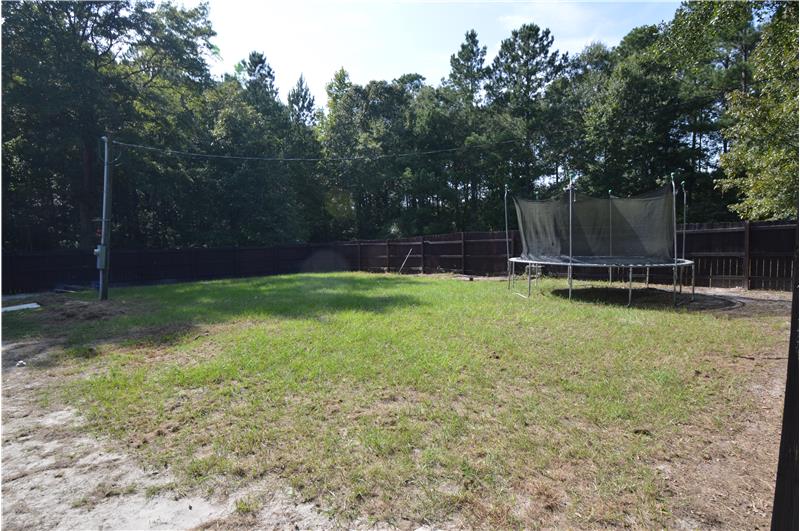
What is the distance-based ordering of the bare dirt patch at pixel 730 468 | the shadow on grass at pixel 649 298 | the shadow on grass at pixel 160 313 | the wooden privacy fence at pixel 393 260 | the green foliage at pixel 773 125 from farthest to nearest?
the wooden privacy fence at pixel 393 260 < the green foliage at pixel 773 125 < the shadow on grass at pixel 649 298 < the shadow on grass at pixel 160 313 < the bare dirt patch at pixel 730 468

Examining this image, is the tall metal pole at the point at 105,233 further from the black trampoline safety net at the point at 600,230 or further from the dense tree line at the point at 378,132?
the black trampoline safety net at the point at 600,230

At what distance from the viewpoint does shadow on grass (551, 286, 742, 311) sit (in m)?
7.39

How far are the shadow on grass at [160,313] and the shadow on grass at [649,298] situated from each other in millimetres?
3506

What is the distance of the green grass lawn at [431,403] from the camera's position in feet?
7.10

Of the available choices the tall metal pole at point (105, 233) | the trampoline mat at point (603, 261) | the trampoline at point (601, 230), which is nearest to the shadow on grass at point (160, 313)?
the tall metal pole at point (105, 233)

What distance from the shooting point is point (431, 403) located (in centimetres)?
326

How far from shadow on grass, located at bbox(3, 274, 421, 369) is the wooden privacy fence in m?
4.39

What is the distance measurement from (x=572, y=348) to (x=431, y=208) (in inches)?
917

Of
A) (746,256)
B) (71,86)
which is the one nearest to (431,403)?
(746,256)

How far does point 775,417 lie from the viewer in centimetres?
297

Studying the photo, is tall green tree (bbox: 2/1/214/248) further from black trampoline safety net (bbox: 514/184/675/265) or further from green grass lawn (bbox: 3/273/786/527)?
black trampoline safety net (bbox: 514/184/675/265)

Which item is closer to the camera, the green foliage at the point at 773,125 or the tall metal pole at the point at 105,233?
the green foliage at the point at 773,125

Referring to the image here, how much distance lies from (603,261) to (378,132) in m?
20.8

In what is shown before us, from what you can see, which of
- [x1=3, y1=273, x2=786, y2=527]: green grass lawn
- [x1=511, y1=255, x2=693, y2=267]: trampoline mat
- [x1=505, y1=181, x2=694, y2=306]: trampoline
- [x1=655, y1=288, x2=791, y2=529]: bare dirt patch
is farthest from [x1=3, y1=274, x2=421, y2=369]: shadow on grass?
[x1=655, y1=288, x2=791, y2=529]: bare dirt patch
